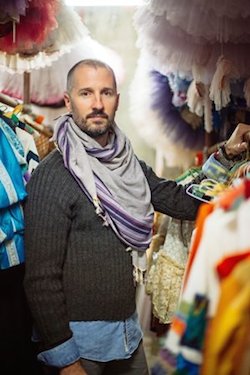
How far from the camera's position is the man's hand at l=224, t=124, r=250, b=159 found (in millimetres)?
1563

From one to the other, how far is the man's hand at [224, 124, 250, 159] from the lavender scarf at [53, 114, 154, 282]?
0.28 metres

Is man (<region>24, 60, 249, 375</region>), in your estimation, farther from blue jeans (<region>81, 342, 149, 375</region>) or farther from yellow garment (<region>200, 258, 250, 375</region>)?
yellow garment (<region>200, 258, 250, 375</region>)

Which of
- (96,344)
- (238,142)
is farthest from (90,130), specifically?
(96,344)

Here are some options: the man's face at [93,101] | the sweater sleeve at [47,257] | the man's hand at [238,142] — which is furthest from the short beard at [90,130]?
the man's hand at [238,142]

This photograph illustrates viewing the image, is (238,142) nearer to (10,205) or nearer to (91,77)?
(91,77)

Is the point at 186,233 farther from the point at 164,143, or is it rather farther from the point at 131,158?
the point at 164,143

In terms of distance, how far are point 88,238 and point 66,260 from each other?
9 cm

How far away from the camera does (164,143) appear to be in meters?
2.62

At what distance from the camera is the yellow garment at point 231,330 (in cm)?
72

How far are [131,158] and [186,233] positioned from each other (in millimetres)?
343

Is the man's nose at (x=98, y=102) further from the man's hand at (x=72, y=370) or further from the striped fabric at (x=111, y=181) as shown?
the man's hand at (x=72, y=370)

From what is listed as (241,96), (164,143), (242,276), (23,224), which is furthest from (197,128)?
(242,276)

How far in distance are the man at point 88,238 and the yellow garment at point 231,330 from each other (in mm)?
777

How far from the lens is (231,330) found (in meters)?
0.72
